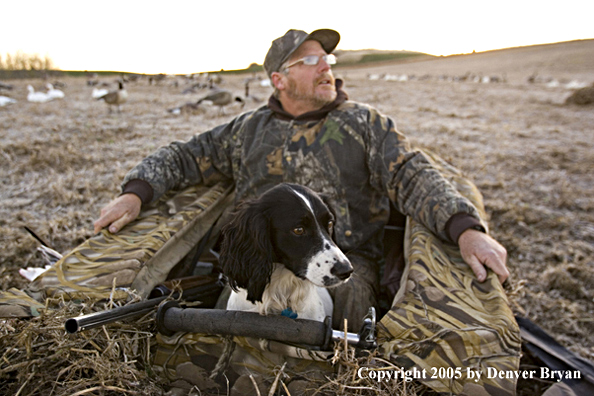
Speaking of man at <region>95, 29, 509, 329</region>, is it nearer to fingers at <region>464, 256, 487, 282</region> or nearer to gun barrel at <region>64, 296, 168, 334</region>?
fingers at <region>464, 256, 487, 282</region>

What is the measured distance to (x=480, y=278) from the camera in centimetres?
257

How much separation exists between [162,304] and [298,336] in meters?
0.84

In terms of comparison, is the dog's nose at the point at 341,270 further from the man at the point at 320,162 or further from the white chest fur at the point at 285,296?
the man at the point at 320,162

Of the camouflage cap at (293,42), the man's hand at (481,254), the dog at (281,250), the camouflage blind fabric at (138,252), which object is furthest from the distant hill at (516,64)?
the dog at (281,250)

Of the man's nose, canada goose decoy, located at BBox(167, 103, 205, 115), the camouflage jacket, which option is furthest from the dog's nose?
canada goose decoy, located at BBox(167, 103, 205, 115)

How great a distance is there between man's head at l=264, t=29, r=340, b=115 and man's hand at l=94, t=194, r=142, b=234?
163cm

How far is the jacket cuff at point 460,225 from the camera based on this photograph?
278 cm

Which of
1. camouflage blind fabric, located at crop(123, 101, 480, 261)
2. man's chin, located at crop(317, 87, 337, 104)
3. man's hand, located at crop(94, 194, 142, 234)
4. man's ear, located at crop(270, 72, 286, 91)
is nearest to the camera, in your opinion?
man's hand, located at crop(94, 194, 142, 234)

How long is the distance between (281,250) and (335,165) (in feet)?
4.46

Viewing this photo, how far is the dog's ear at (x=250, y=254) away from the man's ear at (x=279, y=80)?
5.94 ft

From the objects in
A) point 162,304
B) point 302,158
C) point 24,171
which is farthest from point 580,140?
point 24,171

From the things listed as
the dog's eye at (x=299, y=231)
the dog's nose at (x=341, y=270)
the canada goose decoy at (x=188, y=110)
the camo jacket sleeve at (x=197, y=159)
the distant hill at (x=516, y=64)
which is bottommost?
the dog's nose at (x=341, y=270)

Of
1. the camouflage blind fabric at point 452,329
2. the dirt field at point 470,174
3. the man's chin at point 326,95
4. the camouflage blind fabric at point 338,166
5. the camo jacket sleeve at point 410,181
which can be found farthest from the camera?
the dirt field at point 470,174

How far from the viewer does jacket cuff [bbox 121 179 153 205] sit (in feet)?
11.0
